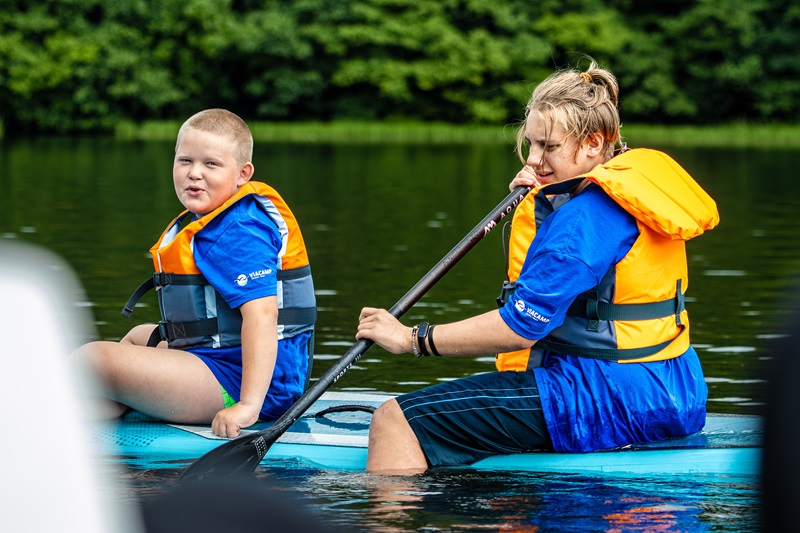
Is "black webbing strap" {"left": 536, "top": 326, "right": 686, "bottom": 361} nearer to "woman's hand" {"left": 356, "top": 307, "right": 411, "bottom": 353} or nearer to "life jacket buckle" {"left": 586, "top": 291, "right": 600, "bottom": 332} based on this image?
"life jacket buckle" {"left": 586, "top": 291, "right": 600, "bottom": 332}

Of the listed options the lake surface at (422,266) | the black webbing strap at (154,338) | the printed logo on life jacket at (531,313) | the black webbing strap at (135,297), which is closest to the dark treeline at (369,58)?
the lake surface at (422,266)

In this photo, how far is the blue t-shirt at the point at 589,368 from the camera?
3592mm

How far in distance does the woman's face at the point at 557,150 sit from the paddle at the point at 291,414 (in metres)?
0.24

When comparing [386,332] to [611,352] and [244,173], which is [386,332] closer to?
[611,352]

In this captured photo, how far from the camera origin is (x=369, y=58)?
38.2m

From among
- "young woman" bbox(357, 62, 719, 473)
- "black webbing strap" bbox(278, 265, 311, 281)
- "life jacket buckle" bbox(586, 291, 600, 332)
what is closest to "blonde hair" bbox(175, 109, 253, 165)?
"black webbing strap" bbox(278, 265, 311, 281)

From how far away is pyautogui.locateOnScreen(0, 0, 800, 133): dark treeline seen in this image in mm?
34906

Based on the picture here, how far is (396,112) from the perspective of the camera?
124ft

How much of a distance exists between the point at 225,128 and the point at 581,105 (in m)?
1.27

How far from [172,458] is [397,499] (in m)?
0.91

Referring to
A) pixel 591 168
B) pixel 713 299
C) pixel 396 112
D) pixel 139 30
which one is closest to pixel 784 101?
pixel 396 112

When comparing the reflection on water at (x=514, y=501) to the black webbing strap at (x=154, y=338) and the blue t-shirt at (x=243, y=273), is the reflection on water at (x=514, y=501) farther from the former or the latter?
the black webbing strap at (x=154, y=338)

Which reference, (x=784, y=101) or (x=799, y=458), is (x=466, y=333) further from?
(x=784, y=101)

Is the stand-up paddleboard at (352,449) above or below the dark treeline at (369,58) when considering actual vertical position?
below
